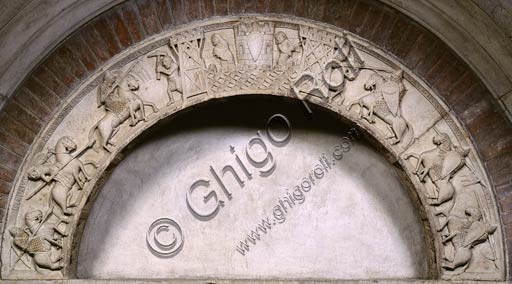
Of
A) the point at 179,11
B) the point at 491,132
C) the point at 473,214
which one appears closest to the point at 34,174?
the point at 179,11

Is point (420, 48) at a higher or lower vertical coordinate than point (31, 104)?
higher

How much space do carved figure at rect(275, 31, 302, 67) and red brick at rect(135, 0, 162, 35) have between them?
67 centimetres

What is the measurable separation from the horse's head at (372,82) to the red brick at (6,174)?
1930 millimetres

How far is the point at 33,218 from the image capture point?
342 cm

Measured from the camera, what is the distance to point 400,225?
12.5 ft

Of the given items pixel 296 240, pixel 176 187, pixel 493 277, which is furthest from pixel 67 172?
pixel 493 277

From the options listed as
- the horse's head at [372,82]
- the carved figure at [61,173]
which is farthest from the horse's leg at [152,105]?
the horse's head at [372,82]

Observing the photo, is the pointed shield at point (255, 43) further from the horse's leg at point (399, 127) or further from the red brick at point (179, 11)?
the horse's leg at point (399, 127)

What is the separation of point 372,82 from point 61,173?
5.70 ft

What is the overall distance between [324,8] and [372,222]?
4.11ft

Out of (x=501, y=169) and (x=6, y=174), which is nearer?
(x=6, y=174)

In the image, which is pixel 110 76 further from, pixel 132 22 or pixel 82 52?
pixel 132 22

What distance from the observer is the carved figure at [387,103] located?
3.61m

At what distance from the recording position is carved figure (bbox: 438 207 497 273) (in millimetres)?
3479
